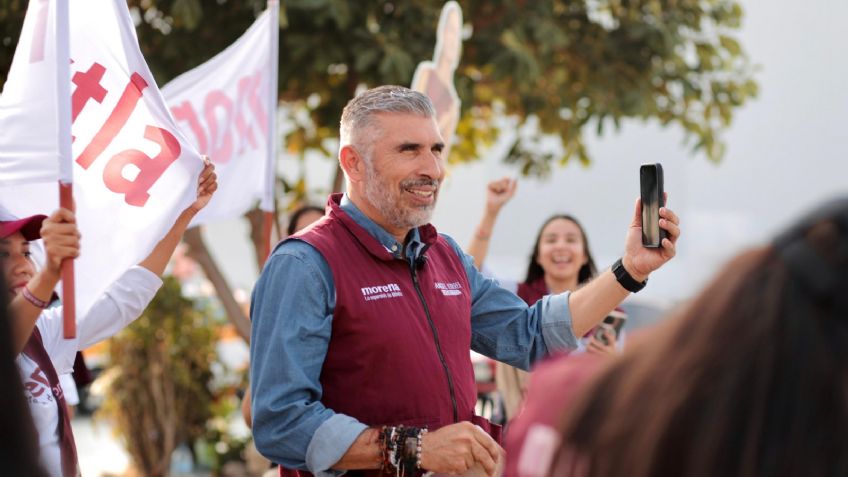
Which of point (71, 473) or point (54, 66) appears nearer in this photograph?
point (71, 473)

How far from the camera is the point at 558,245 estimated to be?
Result: 19.1 feet

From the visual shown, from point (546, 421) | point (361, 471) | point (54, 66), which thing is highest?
point (54, 66)

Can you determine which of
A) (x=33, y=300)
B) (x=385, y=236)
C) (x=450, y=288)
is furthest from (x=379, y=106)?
(x=33, y=300)

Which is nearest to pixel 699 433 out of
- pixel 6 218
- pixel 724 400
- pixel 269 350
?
pixel 724 400

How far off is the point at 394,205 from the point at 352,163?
196 mm

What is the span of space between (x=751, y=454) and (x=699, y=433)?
2.1 inches

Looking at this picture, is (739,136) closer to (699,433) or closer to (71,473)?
(71,473)

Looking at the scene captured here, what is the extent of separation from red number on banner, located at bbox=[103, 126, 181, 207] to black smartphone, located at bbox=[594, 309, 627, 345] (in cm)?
225

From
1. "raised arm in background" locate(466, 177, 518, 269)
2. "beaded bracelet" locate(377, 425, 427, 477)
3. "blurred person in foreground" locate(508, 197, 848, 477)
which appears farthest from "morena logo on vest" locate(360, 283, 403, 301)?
"raised arm in background" locate(466, 177, 518, 269)

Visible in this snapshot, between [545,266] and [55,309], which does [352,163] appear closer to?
[55,309]

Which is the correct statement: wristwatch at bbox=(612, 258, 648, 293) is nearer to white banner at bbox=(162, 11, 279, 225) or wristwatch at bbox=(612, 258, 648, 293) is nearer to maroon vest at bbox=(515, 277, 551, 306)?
white banner at bbox=(162, 11, 279, 225)

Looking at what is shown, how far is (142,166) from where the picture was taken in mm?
3695

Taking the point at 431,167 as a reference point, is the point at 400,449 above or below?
below

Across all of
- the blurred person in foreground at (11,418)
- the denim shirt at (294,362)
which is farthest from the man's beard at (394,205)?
the blurred person in foreground at (11,418)
